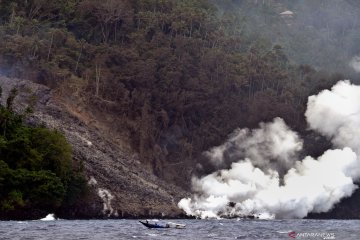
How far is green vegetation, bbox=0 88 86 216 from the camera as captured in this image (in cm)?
16612

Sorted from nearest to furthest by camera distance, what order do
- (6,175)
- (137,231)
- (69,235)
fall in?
(69,235), (137,231), (6,175)

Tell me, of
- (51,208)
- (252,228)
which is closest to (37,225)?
(51,208)

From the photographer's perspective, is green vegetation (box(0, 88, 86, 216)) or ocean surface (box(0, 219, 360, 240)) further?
green vegetation (box(0, 88, 86, 216))

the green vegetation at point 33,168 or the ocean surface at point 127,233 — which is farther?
the green vegetation at point 33,168

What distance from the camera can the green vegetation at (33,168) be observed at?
166m

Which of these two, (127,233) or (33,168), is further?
(33,168)

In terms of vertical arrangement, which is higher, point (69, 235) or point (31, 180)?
point (31, 180)

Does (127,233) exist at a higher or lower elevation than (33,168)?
lower

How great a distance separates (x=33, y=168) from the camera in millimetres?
174375

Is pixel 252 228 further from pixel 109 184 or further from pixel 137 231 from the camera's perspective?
pixel 109 184

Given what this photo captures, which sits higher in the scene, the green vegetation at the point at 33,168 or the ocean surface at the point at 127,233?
the green vegetation at the point at 33,168

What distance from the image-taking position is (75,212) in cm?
18950

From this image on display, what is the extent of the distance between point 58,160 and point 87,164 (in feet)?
58.6

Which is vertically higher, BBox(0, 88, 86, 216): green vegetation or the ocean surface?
BBox(0, 88, 86, 216): green vegetation
